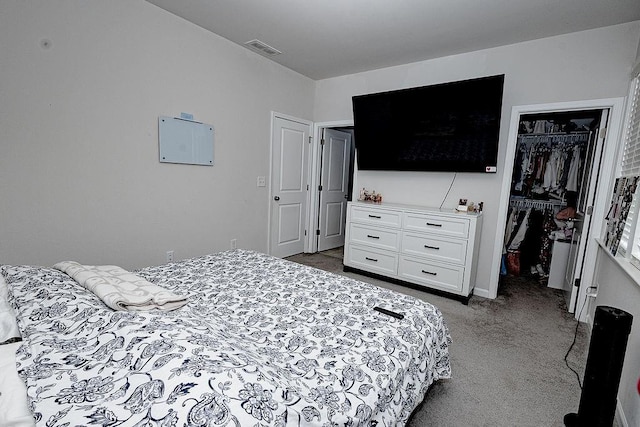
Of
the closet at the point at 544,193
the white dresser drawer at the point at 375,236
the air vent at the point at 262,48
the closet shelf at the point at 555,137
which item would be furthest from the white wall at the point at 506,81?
the closet shelf at the point at 555,137

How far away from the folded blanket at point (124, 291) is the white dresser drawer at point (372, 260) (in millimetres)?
2522

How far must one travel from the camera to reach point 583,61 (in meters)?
2.66

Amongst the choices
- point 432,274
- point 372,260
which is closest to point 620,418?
point 432,274

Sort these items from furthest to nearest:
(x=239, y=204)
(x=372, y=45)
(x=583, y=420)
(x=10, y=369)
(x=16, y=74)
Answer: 1. (x=239, y=204)
2. (x=372, y=45)
3. (x=16, y=74)
4. (x=583, y=420)
5. (x=10, y=369)

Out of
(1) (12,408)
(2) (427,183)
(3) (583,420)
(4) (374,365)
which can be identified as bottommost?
(3) (583,420)

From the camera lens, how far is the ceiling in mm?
2365

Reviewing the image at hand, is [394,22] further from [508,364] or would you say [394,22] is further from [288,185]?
[508,364]

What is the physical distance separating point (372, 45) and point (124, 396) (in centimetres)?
343

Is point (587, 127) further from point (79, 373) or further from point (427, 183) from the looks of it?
point (79, 373)

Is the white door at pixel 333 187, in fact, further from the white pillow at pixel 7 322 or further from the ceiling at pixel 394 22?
the white pillow at pixel 7 322

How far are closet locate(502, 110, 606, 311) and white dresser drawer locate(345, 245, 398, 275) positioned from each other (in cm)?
157

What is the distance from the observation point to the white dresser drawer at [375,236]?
3381 millimetres

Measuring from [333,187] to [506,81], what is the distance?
8.58 ft

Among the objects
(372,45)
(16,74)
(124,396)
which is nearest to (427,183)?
(372,45)
